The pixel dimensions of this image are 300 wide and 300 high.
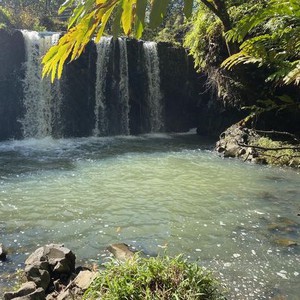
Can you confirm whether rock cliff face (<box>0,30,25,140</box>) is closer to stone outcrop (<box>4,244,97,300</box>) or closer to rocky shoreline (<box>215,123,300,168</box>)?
rocky shoreline (<box>215,123,300,168</box>)

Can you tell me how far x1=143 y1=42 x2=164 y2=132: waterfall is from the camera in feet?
69.9

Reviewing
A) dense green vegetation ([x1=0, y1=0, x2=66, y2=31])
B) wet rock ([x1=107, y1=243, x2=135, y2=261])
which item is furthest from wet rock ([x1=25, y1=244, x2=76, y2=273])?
dense green vegetation ([x1=0, y1=0, x2=66, y2=31])

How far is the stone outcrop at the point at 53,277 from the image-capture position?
424 cm

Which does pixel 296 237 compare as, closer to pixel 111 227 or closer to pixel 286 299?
pixel 286 299

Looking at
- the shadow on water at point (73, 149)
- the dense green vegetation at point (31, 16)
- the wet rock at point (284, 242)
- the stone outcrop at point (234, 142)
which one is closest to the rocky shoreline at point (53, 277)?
the wet rock at point (284, 242)

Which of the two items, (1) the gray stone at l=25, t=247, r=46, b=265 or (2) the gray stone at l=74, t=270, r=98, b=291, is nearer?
(2) the gray stone at l=74, t=270, r=98, b=291

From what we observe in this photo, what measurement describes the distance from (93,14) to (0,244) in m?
5.66

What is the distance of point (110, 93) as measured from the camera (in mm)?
20891

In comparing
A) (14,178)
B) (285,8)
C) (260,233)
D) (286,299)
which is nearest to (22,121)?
(14,178)

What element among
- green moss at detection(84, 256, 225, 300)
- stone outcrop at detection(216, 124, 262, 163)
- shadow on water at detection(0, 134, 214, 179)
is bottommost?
shadow on water at detection(0, 134, 214, 179)

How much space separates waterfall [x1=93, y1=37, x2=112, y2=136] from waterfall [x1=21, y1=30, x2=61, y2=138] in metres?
2.18

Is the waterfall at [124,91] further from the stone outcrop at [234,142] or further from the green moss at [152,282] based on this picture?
the green moss at [152,282]

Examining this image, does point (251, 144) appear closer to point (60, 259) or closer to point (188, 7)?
point (60, 259)

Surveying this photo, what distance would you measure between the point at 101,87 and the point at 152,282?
1784cm
